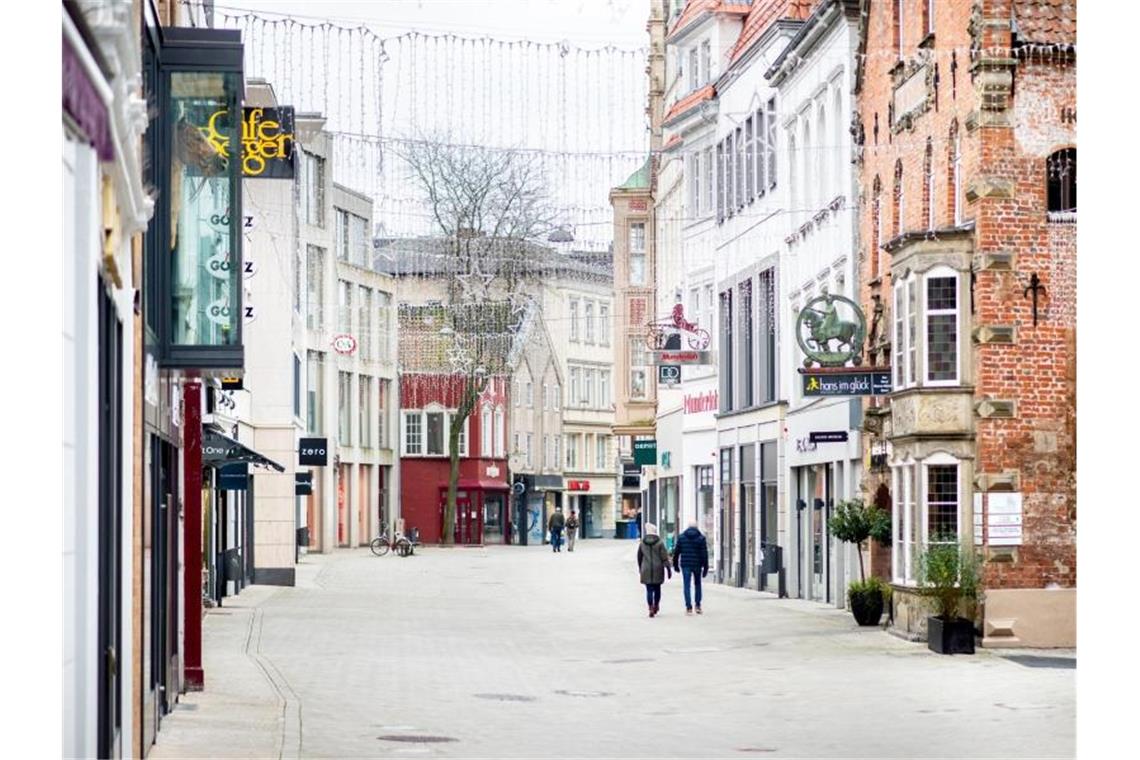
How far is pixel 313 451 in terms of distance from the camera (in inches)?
2115

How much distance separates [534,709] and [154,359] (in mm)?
5647

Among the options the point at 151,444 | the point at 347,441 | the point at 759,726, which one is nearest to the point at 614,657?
the point at 759,726

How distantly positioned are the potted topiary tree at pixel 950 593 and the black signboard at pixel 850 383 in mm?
2703

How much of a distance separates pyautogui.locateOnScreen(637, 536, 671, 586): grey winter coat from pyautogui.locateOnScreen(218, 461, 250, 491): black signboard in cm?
646

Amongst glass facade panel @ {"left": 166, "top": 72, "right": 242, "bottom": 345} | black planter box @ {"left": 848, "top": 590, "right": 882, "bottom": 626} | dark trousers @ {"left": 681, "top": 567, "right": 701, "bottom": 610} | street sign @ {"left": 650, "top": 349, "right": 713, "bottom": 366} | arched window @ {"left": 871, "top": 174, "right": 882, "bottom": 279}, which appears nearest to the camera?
glass facade panel @ {"left": 166, "top": 72, "right": 242, "bottom": 345}

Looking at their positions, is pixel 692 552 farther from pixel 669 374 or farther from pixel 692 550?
pixel 669 374

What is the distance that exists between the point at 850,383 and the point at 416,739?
13.6 meters

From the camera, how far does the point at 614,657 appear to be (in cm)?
2734

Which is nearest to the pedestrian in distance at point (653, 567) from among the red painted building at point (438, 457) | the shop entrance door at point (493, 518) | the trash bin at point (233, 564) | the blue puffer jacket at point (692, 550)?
the blue puffer jacket at point (692, 550)

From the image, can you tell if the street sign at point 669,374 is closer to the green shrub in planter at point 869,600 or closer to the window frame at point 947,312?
the green shrub in planter at point 869,600

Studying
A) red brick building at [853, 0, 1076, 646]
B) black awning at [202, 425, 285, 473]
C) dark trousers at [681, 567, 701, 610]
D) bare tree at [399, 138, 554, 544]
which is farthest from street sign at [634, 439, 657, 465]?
red brick building at [853, 0, 1076, 646]

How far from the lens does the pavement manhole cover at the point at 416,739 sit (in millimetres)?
17578

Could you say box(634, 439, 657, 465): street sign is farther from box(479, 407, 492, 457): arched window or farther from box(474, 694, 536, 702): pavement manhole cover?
box(474, 694, 536, 702): pavement manhole cover

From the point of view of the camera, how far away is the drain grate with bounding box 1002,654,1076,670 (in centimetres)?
2522
